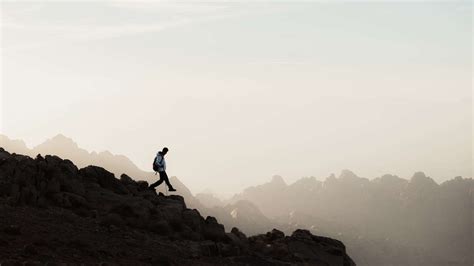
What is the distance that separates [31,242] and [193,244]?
26.9 feet

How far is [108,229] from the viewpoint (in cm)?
2900

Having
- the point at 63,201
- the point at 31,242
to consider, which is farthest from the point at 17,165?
→ the point at 31,242

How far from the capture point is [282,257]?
32.8 meters

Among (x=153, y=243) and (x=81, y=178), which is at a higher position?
(x=81, y=178)

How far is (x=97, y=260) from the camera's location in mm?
25000

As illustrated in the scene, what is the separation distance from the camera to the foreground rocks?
25.6 m

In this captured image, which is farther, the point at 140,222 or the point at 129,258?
the point at 140,222

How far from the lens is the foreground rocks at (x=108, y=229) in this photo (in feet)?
84.1

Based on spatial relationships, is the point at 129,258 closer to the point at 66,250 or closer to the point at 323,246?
the point at 66,250

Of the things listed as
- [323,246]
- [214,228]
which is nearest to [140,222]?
[214,228]

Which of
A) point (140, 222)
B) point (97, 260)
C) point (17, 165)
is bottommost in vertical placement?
point (97, 260)

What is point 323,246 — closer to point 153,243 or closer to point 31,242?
point 153,243

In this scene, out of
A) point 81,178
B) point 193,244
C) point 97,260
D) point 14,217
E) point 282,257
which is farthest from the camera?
point 81,178

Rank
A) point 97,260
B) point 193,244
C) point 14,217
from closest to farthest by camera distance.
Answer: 1. point 97,260
2. point 14,217
3. point 193,244
